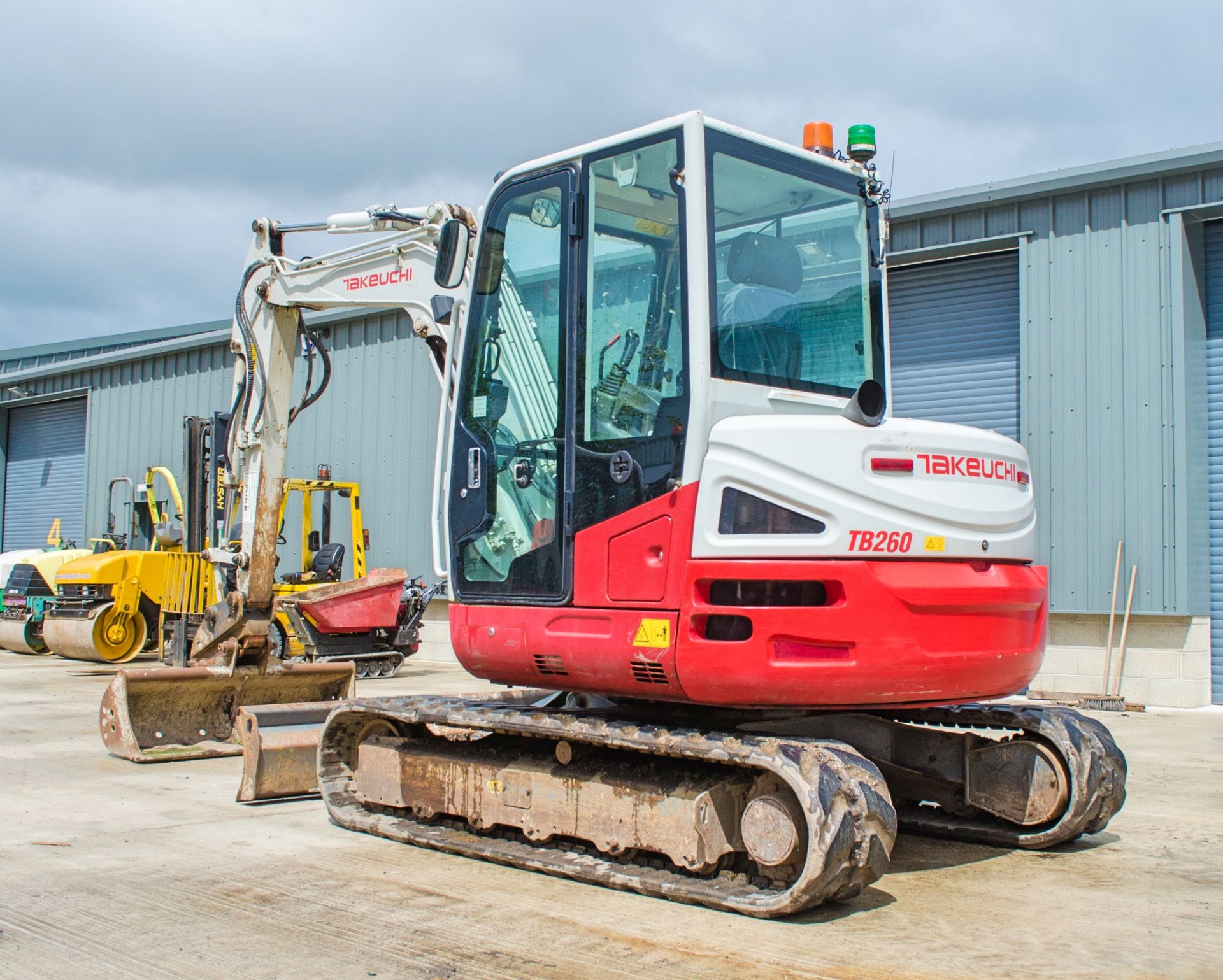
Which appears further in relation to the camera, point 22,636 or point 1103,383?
point 22,636

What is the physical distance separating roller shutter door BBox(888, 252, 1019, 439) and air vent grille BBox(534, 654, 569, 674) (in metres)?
9.63

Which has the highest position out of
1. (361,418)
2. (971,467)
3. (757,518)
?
(361,418)

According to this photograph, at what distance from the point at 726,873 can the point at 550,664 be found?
3.95ft

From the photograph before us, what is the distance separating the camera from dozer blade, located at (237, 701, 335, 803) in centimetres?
730

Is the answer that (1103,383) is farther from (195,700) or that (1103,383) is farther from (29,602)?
(29,602)

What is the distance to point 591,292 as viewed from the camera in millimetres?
5652

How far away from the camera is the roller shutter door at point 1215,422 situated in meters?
13.2

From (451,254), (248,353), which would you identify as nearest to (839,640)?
(451,254)

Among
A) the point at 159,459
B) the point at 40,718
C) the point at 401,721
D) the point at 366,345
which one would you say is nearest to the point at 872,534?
the point at 401,721

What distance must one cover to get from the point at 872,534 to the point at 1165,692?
9.30 m

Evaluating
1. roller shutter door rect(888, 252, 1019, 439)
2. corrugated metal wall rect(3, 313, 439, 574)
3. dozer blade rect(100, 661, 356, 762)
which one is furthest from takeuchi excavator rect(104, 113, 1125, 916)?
corrugated metal wall rect(3, 313, 439, 574)

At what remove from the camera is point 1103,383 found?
1351cm

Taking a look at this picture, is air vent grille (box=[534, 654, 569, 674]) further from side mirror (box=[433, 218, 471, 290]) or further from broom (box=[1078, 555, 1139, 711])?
broom (box=[1078, 555, 1139, 711])

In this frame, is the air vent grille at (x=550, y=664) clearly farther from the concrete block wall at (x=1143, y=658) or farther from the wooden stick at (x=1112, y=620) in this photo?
the wooden stick at (x=1112, y=620)
